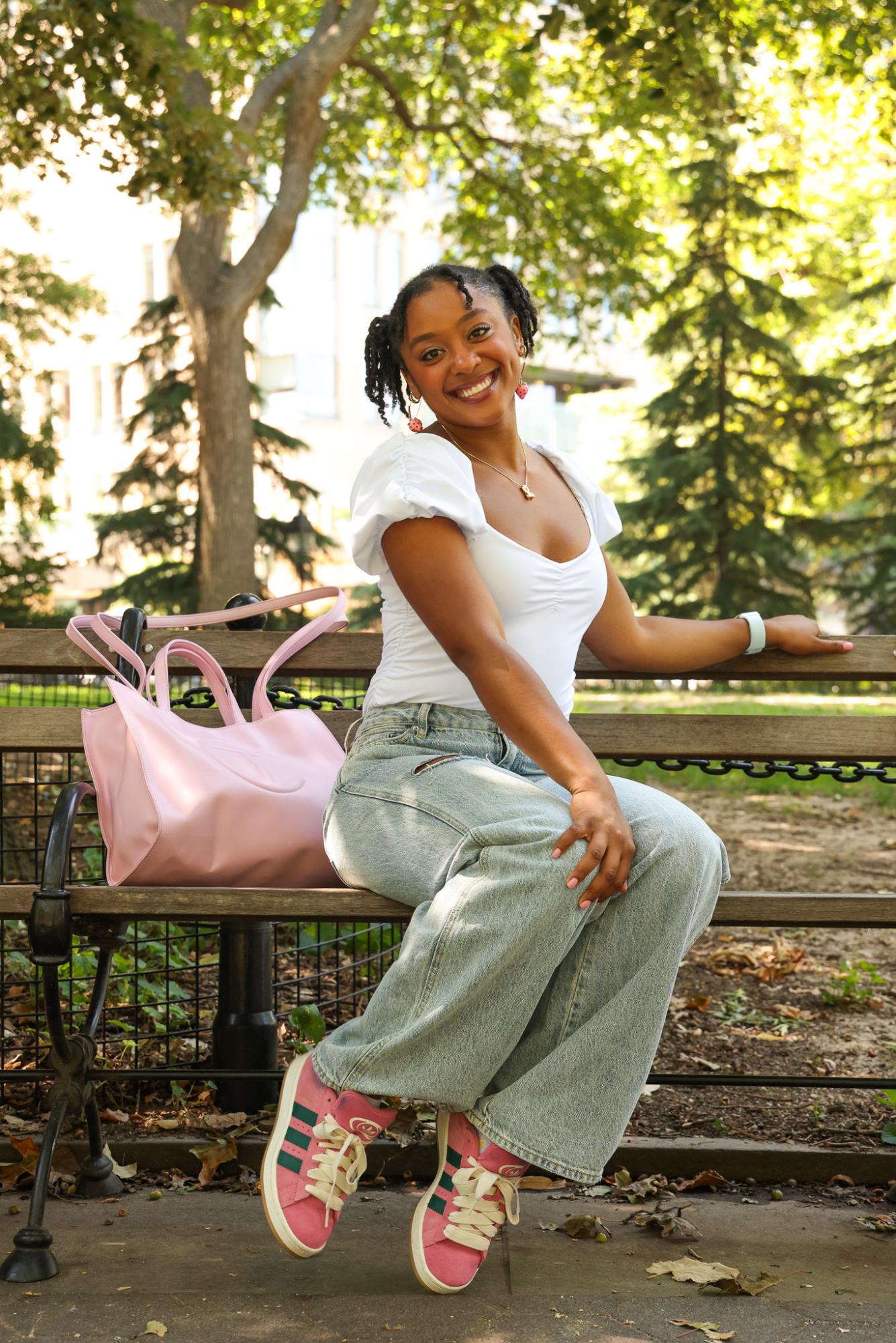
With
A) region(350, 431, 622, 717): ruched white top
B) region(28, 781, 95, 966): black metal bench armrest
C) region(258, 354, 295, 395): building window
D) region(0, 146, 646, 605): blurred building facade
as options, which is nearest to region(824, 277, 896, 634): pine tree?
region(0, 146, 646, 605): blurred building facade

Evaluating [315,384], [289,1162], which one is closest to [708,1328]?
[289,1162]

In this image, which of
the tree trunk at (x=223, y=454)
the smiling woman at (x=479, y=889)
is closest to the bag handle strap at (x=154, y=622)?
the smiling woman at (x=479, y=889)

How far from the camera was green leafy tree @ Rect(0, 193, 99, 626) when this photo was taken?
48.9 ft

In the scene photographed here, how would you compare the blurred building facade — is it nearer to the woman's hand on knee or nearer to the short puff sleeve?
the short puff sleeve

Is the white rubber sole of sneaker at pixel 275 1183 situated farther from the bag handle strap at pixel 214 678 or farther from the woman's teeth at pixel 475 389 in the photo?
the woman's teeth at pixel 475 389

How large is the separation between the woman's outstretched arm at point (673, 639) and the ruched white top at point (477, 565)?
251 mm

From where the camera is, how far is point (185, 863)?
2.62 meters

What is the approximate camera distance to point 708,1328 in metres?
2.39

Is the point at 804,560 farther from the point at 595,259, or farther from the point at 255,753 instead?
the point at 255,753

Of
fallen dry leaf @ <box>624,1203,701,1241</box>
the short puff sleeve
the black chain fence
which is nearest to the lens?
the short puff sleeve

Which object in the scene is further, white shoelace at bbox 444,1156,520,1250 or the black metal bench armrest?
the black metal bench armrest

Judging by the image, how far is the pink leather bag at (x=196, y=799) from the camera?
259 centimetres

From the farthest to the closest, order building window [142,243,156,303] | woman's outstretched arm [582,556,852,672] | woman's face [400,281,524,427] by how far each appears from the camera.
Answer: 1. building window [142,243,156,303]
2. woman's outstretched arm [582,556,852,672]
3. woman's face [400,281,524,427]

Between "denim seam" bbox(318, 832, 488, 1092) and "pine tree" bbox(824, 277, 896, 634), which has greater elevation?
"pine tree" bbox(824, 277, 896, 634)
